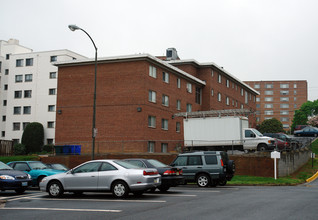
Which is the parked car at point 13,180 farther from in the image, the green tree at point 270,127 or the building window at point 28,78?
the green tree at point 270,127

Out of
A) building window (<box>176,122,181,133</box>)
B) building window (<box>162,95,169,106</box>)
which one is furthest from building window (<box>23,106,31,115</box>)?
building window (<box>162,95,169,106</box>)

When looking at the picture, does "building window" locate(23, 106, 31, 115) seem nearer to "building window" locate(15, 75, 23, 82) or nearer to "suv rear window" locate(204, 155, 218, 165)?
"building window" locate(15, 75, 23, 82)

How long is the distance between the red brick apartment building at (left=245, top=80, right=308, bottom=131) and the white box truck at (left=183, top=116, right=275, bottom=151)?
108m

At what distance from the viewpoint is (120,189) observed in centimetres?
1445

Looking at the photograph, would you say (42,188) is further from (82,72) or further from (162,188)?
(82,72)

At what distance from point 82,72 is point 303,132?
125 ft

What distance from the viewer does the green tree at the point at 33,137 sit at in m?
58.8

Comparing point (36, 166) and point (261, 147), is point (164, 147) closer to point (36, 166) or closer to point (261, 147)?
point (261, 147)

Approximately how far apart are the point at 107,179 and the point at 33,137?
158 feet

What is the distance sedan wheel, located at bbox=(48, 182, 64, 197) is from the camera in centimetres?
1553

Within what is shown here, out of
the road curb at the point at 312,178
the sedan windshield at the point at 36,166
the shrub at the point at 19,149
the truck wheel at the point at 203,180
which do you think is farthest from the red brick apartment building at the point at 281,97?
the sedan windshield at the point at 36,166

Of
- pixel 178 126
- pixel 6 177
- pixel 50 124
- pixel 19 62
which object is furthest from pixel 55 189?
pixel 19 62

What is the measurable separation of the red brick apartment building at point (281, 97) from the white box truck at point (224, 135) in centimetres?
10779

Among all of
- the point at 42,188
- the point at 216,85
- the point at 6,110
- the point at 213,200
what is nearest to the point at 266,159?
the point at 213,200
